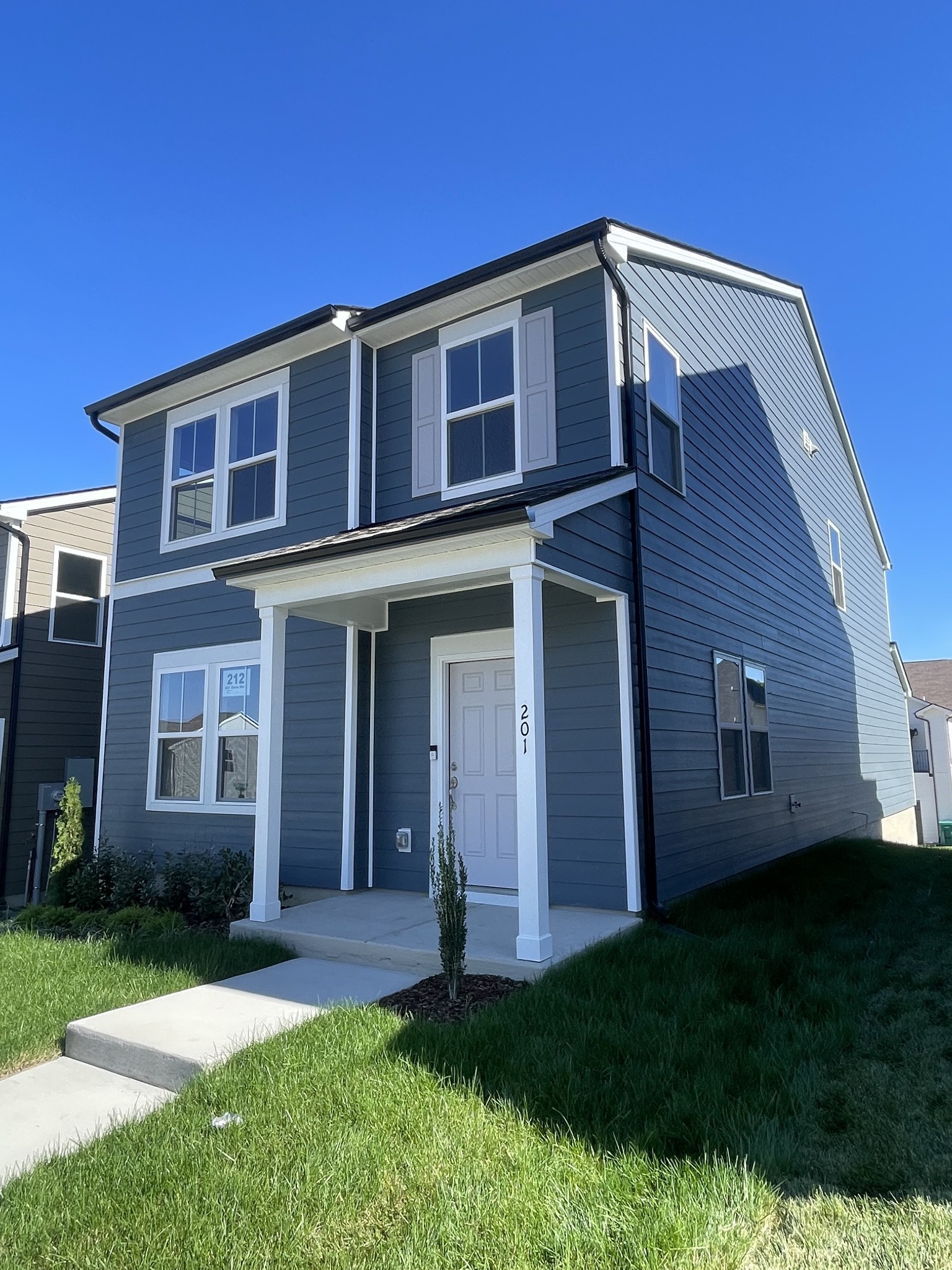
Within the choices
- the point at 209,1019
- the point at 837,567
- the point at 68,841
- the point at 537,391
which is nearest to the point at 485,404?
the point at 537,391

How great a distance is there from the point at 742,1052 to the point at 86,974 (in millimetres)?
4228

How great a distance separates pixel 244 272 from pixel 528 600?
35.0ft

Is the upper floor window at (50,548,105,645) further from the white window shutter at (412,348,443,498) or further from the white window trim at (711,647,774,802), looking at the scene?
the white window trim at (711,647,774,802)

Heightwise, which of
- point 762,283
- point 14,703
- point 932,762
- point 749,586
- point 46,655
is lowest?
point 932,762

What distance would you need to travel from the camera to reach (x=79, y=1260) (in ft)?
7.64

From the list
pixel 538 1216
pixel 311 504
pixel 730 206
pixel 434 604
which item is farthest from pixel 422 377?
pixel 730 206

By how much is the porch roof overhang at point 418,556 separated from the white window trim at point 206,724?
1.65 m

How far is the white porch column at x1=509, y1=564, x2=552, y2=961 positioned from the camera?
4777 mm

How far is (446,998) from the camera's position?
447 cm

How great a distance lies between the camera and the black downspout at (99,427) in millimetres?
9844

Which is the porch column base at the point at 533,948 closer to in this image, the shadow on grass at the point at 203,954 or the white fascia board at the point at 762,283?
the shadow on grass at the point at 203,954

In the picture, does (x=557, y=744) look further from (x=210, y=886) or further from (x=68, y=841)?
(x=68, y=841)

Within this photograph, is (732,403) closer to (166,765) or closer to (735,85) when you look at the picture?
(735,85)

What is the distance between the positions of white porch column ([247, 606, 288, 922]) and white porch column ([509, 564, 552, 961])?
2.32 meters
